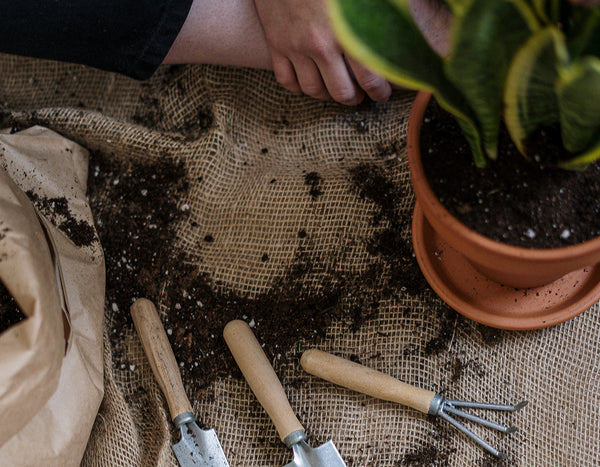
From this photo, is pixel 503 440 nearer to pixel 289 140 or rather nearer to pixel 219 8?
pixel 289 140

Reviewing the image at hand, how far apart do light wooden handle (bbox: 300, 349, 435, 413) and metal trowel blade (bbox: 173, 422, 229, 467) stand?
17 cm

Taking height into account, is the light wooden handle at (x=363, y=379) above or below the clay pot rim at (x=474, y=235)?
below

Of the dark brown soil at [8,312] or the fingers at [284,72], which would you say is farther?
the fingers at [284,72]

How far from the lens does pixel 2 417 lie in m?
0.62

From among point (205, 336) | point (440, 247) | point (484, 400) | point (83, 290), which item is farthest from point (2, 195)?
point (484, 400)

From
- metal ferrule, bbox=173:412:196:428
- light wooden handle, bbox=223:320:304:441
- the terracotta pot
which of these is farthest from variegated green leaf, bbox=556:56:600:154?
metal ferrule, bbox=173:412:196:428

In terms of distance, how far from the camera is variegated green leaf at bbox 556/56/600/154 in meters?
0.37

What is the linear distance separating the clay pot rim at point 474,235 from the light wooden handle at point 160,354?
1.47 feet

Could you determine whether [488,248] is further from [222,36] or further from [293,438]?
[222,36]

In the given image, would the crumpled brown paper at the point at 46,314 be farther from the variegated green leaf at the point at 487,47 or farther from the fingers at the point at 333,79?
the variegated green leaf at the point at 487,47

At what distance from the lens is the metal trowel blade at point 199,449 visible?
31.2 inches

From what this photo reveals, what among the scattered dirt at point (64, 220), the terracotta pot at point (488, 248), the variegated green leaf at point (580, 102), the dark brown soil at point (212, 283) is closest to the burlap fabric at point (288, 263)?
the dark brown soil at point (212, 283)

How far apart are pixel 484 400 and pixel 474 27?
56 centimetres

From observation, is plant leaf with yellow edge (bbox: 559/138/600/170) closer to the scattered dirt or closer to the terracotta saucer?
the terracotta saucer
